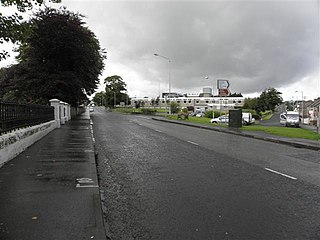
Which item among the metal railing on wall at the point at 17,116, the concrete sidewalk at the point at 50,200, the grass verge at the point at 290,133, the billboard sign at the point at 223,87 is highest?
the billboard sign at the point at 223,87

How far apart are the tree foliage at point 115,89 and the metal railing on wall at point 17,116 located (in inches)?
4848

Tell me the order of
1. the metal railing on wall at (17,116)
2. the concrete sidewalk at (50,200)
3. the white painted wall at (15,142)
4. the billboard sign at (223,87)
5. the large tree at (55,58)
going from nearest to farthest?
the concrete sidewalk at (50,200), the white painted wall at (15,142), the metal railing on wall at (17,116), the large tree at (55,58), the billboard sign at (223,87)

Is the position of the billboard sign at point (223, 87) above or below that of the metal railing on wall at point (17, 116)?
above

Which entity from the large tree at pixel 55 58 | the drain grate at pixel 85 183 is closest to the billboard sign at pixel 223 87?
the large tree at pixel 55 58

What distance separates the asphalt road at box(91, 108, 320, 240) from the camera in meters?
4.98

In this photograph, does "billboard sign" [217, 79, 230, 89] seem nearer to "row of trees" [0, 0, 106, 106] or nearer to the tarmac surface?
"row of trees" [0, 0, 106, 106]

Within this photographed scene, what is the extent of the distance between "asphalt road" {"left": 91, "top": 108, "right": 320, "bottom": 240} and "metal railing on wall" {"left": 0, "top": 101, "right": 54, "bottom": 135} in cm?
316

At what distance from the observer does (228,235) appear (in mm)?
4750

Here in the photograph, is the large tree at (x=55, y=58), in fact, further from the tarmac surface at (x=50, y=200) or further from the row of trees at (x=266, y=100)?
the row of trees at (x=266, y=100)

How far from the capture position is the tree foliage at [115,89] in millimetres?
140500

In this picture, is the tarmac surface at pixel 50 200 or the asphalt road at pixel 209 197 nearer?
the tarmac surface at pixel 50 200

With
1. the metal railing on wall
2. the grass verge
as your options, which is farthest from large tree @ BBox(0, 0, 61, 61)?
the grass verge

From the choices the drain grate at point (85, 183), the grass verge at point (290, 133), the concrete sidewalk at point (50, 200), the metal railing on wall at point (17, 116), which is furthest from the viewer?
the grass verge at point (290, 133)

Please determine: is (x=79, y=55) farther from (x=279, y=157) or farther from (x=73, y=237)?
(x=73, y=237)
